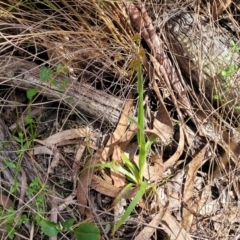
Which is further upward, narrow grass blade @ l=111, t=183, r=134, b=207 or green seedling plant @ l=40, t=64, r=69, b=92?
green seedling plant @ l=40, t=64, r=69, b=92

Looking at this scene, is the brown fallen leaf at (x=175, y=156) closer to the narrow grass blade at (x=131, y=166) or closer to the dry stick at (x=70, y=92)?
the narrow grass blade at (x=131, y=166)

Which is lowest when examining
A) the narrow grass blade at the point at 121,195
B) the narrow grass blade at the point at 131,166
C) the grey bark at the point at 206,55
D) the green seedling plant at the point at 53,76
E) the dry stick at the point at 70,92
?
the narrow grass blade at the point at 121,195

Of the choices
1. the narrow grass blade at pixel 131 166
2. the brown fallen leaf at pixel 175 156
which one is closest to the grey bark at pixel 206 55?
the brown fallen leaf at pixel 175 156

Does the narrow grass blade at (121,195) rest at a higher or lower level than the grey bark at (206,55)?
lower

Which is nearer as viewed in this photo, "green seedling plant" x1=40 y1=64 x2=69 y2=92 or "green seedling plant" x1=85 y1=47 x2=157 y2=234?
"green seedling plant" x1=85 y1=47 x2=157 y2=234

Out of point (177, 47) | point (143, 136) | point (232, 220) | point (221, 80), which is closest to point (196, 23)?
point (177, 47)

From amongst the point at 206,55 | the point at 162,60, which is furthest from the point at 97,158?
the point at 206,55

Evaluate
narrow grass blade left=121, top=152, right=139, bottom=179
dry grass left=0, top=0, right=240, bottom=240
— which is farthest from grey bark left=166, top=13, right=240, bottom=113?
narrow grass blade left=121, top=152, right=139, bottom=179

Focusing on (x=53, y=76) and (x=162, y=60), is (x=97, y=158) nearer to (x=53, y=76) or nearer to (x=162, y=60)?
(x=53, y=76)

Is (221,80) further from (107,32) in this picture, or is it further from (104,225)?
(104,225)

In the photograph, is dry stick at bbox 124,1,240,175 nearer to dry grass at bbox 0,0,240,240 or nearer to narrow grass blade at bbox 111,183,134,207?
dry grass at bbox 0,0,240,240
